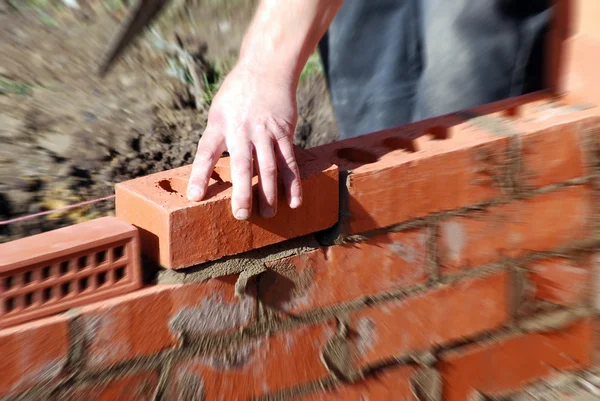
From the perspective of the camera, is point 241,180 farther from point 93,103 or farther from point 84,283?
point 93,103

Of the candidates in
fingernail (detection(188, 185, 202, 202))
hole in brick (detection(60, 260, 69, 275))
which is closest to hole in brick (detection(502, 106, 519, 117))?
fingernail (detection(188, 185, 202, 202))

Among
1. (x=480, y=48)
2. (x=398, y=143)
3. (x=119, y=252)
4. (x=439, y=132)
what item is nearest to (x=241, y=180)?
(x=119, y=252)

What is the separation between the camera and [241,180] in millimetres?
1132

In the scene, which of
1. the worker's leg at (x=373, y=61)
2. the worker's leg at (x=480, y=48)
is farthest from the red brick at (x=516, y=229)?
the worker's leg at (x=373, y=61)

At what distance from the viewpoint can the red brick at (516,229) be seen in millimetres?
1447

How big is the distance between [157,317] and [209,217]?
8.4 inches

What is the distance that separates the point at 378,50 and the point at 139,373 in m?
1.88

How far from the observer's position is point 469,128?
1536 millimetres

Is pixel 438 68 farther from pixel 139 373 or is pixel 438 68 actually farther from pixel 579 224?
pixel 139 373

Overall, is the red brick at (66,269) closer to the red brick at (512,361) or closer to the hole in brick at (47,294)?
the hole in brick at (47,294)

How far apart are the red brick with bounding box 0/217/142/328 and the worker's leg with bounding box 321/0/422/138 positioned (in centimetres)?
173

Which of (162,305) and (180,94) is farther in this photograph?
(180,94)

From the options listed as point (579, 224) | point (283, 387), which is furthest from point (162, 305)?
point (579, 224)

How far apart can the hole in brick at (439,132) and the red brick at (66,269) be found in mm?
797
